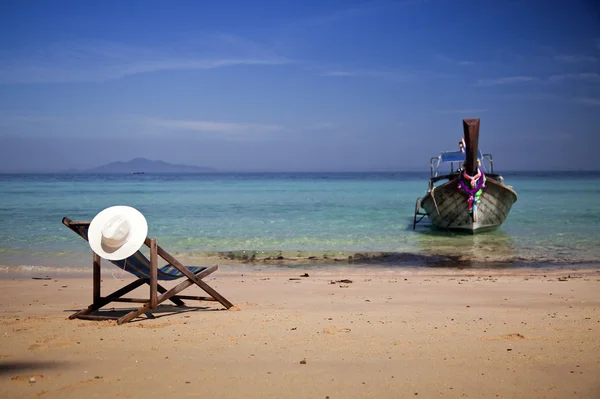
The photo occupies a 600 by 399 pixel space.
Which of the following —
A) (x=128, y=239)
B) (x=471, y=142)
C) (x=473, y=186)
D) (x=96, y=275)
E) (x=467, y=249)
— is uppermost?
(x=471, y=142)

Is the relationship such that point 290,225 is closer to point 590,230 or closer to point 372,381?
point 590,230

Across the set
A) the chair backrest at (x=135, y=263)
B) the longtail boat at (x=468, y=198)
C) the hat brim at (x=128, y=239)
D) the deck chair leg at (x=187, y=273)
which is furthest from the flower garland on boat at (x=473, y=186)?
the hat brim at (x=128, y=239)

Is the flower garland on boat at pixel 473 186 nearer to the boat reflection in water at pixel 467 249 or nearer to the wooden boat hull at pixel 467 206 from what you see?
the wooden boat hull at pixel 467 206

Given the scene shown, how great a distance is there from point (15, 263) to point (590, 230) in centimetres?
1802

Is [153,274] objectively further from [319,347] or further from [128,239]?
[319,347]

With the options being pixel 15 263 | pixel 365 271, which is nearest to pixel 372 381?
pixel 365 271

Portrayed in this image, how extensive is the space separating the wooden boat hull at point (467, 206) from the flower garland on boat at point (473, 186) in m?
0.18

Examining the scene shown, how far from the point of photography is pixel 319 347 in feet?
15.9

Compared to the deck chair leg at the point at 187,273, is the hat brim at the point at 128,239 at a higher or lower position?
higher

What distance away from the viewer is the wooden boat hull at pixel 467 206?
18.4m

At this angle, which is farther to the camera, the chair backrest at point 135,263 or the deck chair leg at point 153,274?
the chair backrest at point 135,263

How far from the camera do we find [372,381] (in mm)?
3943

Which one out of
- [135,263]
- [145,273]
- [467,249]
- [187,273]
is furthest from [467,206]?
[135,263]

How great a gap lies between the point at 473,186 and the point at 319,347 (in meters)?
14.3
